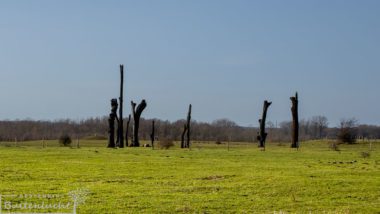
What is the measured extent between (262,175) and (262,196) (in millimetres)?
5300

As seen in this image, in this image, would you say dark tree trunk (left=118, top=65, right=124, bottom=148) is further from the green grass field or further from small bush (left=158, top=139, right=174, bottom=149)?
the green grass field

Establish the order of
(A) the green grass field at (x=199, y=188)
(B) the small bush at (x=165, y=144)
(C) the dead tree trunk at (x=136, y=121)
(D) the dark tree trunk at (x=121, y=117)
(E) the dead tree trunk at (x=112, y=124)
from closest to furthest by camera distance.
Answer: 1. (A) the green grass field at (x=199, y=188)
2. (B) the small bush at (x=165, y=144)
3. (E) the dead tree trunk at (x=112, y=124)
4. (D) the dark tree trunk at (x=121, y=117)
5. (C) the dead tree trunk at (x=136, y=121)

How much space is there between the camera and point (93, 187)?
17969 mm

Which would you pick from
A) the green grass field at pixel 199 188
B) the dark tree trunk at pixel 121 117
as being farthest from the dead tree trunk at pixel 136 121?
the green grass field at pixel 199 188

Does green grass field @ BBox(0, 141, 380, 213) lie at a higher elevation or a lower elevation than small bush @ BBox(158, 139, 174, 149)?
lower

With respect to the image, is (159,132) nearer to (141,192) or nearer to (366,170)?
(366,170)

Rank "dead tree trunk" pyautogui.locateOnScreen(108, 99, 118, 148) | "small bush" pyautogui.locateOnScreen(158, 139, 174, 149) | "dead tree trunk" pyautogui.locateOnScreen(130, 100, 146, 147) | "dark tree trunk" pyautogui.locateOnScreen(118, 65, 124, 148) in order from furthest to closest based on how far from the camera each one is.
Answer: "dead tree trunk" pyautogui.locateOnScreen(130, 100, 146, 147) < "dark tree trunk" pyautogui.locateOnScreen(118, 65, 124, 148) < "dead tree trunk" pyautogui.locateOnScreen(108, 99, 118, 148) < "small bush" pyautogui.locateOnScreen(158, 139, 174, 149)

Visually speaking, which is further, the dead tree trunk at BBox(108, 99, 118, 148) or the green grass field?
the dead tree trunk at BBox(108, 99, 118, 148)

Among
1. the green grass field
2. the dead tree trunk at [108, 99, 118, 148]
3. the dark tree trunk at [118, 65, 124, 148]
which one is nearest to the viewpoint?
the green grass field

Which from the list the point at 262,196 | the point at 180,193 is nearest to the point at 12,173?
the point at 180,193

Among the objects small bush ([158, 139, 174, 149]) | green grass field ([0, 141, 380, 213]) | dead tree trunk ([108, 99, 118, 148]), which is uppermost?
dead tree trunk ([108, 99, 118, 148])

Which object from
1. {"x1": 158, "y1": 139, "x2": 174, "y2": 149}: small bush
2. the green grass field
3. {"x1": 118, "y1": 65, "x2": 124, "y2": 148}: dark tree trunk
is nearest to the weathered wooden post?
{"x1": 118, "y1": 65, "x2": 124, "y2": 148}: dark tree trunk

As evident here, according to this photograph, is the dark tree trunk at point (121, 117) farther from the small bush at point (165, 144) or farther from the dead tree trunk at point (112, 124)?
the small bush at point (165, 144)

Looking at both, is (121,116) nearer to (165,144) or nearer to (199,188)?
(165,144)
